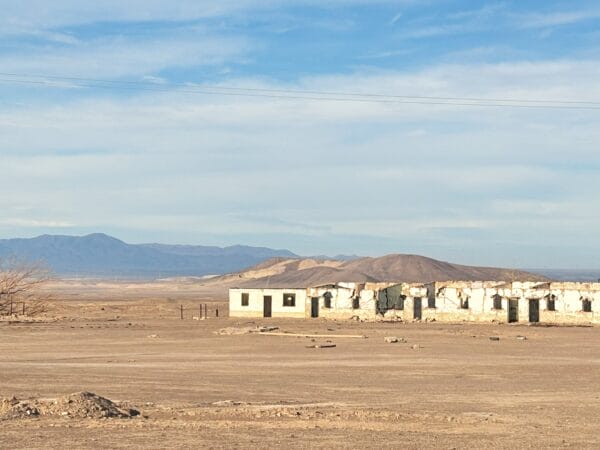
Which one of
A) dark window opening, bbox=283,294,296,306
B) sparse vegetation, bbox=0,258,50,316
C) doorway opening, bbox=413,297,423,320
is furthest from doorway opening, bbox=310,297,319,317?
sparse vegetation, bbox=0,258,50,316

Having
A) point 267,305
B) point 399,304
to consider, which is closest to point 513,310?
point 399,304

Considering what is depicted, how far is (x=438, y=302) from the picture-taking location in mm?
60781

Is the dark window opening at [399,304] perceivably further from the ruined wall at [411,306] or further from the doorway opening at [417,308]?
the doorway opening at [417,308]

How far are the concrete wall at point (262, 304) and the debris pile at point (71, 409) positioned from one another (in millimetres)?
45120

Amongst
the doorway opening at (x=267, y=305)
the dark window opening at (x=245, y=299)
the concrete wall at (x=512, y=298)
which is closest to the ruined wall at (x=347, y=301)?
the doorway opening at (x=267, y=305)

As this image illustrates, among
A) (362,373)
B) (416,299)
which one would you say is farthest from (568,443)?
(416,299)

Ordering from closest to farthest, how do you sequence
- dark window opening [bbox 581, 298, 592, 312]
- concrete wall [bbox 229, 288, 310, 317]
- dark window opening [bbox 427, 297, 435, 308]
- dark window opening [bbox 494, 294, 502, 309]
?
dark window opening [bbox 581, 298, 592, 312]
dark window opening [bbox 494, 294, 502, 309]
dark window opening [bbox 427, 297, 435, 308]
concrete wall [bbox 229, 288, 310, 317]

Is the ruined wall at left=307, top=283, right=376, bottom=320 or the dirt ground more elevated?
the ruined wall at left=307, top=283, right=376, bottom=320

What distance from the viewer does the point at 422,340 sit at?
44156 mm

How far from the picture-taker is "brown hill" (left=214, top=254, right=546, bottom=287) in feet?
474

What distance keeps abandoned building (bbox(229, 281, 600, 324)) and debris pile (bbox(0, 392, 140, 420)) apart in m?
41.1

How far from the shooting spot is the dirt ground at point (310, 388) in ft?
56.0

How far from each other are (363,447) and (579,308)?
42.8m

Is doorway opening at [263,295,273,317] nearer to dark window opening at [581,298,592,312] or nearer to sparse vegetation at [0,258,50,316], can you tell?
sparse vegetation at [0,258,50,316]
